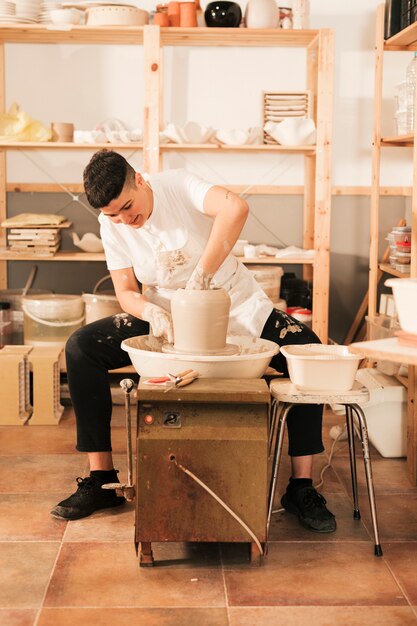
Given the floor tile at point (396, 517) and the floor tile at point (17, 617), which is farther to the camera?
the floor tile at point (396, 517)

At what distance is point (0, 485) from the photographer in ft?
10.8

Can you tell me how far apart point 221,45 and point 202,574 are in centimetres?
327

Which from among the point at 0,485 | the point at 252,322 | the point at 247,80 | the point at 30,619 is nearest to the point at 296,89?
the point at 247,80

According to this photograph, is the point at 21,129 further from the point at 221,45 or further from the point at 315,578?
the point at 315,578

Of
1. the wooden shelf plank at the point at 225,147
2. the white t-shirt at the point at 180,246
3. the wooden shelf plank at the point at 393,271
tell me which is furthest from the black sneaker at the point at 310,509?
the wooden shelf plank at the point at 225,147

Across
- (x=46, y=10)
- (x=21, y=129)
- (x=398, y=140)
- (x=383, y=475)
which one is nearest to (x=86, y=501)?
(x=383, y=475)

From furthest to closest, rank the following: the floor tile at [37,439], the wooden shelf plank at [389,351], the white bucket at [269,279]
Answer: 1. the white bucket at [269,279]
2. the floor tile at [37,439]
3. the wooden shelf plank at [389,351]

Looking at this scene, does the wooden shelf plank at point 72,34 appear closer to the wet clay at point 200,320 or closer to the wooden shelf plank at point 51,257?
the wooden shelf plank at point 51,257

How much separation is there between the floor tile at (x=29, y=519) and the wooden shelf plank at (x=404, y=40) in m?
2.36

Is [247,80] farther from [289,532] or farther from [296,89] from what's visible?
[289,532]

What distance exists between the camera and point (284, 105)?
178 inches

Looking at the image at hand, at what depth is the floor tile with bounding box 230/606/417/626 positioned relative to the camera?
7.24 feet

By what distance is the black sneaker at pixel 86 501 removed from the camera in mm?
2938

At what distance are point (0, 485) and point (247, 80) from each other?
2.76 metres
